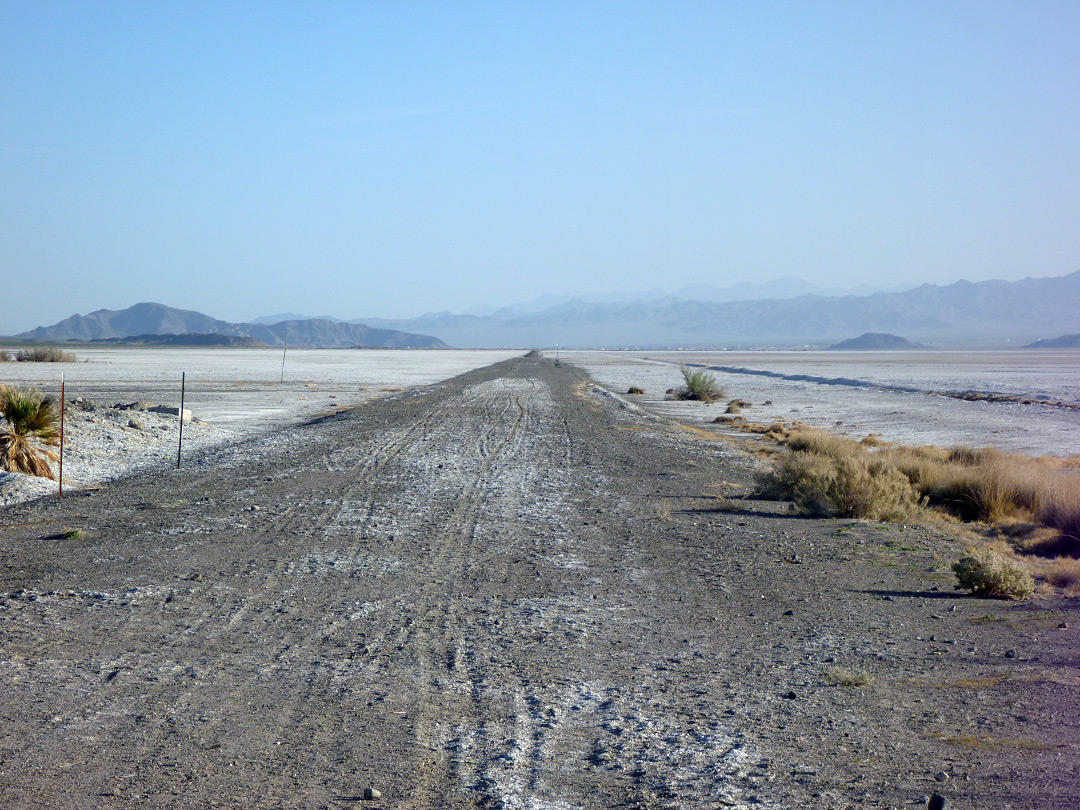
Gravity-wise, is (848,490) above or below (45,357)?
below

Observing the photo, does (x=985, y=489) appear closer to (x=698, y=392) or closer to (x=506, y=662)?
(x=506, y=662)

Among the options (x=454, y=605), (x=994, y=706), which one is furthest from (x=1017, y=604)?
(x=454, y=605)

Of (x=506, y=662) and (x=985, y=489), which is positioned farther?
(x=985, y=489)

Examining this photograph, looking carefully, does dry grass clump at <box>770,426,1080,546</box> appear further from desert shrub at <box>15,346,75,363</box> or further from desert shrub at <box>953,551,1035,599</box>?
desert shrub at <box>15,346,75,363</box>

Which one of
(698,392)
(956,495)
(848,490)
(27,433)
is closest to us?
(848,490)

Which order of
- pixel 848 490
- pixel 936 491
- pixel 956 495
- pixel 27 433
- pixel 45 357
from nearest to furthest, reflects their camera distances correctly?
pixel 848 490, pixel 956 495, pixel 936 491, pixel 27 433, pixel 45 357

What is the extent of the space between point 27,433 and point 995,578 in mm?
14113

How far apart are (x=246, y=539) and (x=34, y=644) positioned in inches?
148

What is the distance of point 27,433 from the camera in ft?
48.8

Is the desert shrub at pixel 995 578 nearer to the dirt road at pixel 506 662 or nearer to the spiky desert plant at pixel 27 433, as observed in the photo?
the dirt road at pixel 506 662

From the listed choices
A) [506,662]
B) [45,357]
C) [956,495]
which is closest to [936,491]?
[956,495]

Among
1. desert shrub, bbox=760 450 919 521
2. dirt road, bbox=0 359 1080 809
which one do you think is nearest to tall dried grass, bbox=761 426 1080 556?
desert shrub, bbox=760 450 919 521

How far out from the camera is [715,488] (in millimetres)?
14828

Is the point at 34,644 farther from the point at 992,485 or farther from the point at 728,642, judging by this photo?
the point at 992,485
